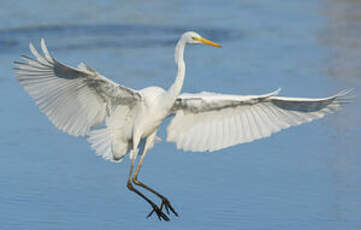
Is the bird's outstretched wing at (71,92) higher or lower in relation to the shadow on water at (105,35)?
lower

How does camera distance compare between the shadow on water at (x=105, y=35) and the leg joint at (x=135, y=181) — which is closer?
the leg joint at (x=135, y=181)

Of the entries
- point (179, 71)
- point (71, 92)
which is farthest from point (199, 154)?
point (71, 92)

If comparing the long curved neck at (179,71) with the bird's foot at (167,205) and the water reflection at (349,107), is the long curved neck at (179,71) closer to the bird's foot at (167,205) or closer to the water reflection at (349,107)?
the bird's foot at (167,205)

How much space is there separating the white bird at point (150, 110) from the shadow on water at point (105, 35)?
5442 mm

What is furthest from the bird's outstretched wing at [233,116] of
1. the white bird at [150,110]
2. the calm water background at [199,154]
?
the calm water background at [199,154]

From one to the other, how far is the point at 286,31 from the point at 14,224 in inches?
339

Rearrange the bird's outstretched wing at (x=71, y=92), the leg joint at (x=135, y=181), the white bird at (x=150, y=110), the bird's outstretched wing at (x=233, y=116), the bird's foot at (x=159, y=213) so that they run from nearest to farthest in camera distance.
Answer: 1. the bird's outstretched wing at (x=71, y=92)
2. the white bird at (x=150, y=110)
3. the bird's foot at (x=159, y=213)
4. the bird's outstretched wing at (x=233, y=116)
5. the leg joint at (x=135, y=181)

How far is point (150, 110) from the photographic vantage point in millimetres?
6602

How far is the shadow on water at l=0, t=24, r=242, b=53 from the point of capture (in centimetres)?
1236

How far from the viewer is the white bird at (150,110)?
628 centimetres

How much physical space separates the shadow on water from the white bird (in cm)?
544

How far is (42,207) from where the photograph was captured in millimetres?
6582

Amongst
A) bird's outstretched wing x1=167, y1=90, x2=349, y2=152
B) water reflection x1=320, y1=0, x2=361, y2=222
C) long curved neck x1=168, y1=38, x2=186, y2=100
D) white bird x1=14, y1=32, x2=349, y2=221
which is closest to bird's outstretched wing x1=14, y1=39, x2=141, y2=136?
white bird x1=14, y1=32, x2=349, y2=221

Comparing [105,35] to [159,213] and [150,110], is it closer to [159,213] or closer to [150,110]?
[150,110]
